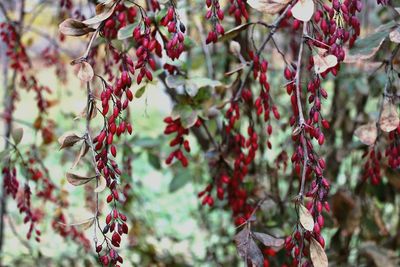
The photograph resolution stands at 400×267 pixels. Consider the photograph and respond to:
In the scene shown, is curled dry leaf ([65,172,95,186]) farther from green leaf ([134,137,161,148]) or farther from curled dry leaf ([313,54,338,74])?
green leaf ([134,137,161,148])

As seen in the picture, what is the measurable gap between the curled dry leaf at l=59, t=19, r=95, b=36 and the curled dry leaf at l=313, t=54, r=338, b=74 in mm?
394

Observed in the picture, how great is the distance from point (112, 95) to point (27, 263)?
183cm

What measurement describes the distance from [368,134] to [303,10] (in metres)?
0.42

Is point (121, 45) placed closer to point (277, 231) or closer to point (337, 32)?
point (337, 32)

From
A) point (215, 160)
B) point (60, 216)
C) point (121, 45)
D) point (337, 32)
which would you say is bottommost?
point (60, 216)

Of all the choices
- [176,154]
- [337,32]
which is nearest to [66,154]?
[176,154]

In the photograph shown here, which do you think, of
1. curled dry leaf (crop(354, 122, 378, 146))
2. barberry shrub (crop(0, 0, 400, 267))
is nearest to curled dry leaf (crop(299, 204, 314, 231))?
barberry shrub (crop(0, 0, 400, 267))

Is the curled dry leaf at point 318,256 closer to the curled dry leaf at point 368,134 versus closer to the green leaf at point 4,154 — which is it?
the curled dry leaf at point 368,134

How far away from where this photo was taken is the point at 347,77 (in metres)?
2.22

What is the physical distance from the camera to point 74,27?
1.09 meters

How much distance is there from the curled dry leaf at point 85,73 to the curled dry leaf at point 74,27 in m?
0.10

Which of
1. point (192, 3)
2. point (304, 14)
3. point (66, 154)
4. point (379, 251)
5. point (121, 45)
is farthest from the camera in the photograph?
point (192, 3)

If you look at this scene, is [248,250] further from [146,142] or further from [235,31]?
[146,142]

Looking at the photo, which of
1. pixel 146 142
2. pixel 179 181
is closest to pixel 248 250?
pixel 146 142
